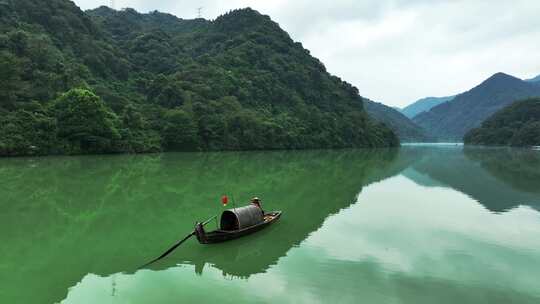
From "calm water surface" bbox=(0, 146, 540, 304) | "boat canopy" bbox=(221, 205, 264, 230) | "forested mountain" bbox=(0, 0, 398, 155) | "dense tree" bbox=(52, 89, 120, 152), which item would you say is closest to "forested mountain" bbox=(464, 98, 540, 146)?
"forested mountain" bbox=(0, 0, 398, 155)

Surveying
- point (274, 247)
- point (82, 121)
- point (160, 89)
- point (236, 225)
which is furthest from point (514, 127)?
point (236, 225)

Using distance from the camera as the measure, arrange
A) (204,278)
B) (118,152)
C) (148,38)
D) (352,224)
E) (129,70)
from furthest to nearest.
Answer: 1. (148,38)
2. (129,70)
3. (118,152)
4. (352,224)
5. (204,278)

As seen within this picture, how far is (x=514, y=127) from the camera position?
4134 inches

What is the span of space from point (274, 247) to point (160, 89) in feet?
179

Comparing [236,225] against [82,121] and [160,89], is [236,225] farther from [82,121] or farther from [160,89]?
[160,89]

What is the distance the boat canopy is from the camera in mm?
11336

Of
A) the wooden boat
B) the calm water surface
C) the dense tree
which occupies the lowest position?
the calm water surface

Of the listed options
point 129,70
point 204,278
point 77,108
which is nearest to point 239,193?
point 204,278

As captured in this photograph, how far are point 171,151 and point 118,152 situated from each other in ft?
27.2

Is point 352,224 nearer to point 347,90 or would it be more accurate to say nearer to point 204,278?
point 204,278

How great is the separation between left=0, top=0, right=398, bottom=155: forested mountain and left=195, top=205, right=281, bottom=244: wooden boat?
32.3m

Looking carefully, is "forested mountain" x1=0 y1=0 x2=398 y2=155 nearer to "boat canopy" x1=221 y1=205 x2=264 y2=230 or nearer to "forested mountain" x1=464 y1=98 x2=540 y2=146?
"forested mountain" x1=464 y1=98 x2=540 y2=146

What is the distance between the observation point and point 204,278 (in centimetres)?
862

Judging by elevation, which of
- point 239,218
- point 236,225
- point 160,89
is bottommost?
point 236,225
